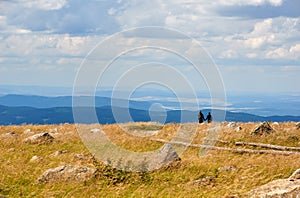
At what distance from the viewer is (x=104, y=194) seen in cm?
2308


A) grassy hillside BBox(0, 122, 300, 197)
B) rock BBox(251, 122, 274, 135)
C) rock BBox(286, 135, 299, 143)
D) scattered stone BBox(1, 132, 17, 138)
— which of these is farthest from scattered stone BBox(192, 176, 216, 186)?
scattered stone BBox(1, 132, 17, 138)

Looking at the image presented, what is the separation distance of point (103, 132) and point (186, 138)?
7.51 m

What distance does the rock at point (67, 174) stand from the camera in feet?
82.1

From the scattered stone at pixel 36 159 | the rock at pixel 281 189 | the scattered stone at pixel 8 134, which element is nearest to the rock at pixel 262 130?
the rock at pixel 281 189

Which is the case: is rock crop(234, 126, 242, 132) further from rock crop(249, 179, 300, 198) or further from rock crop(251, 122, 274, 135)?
rock crop(249, 179, 300, 198)

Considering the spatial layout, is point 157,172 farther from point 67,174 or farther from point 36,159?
point 36,159

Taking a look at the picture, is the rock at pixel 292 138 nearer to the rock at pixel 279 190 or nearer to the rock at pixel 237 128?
the rock at pixel 237 128

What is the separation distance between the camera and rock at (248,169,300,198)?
56.5 ft

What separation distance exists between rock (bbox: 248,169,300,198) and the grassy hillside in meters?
1.41

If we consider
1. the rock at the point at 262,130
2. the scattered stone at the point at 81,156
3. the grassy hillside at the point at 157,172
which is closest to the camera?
the grassy hillside at the point at 157,172

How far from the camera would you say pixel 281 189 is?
17.9 m

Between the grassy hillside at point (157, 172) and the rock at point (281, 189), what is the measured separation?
1.41 metres

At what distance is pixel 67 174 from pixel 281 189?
12.3 m

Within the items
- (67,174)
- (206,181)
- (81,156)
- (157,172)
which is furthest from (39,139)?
(206,181)
